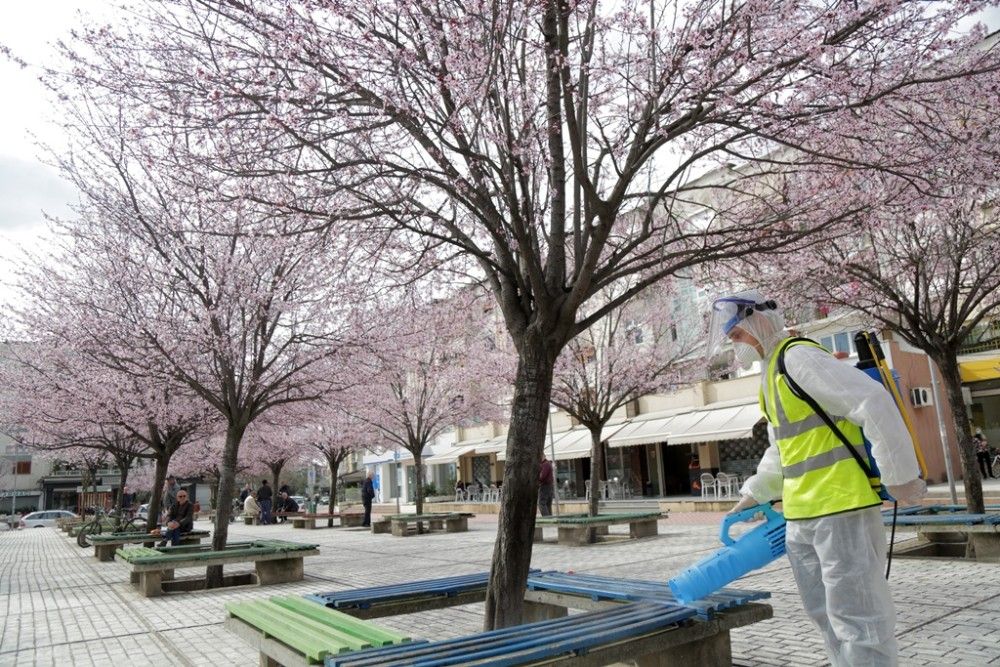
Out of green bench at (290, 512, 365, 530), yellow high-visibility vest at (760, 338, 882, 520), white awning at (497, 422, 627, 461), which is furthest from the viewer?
white awning at (497, 422, 627, 461)

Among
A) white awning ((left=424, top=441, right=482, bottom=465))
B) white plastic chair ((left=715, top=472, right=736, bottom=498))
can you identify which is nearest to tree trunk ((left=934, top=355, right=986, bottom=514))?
white plastic chair ((left=715, top=472, right=736, bottom=498))

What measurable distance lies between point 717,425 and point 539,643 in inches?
876

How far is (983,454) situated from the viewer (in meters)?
22.4

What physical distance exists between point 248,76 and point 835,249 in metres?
8.06

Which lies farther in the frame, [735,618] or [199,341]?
[199,341]

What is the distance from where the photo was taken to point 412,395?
73.8ft

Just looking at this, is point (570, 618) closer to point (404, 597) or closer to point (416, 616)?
point (404, 597)

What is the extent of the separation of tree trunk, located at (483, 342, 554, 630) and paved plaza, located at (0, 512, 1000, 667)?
65.2 inches

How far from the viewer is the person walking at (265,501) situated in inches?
1199

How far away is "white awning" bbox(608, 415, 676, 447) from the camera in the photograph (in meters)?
26.9

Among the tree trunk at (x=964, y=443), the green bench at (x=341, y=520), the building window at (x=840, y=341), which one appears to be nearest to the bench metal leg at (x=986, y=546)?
the tree trunk at (x=964, y=443)

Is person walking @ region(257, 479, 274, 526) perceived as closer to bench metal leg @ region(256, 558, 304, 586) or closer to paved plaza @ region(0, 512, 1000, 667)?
paved plaza @ region(0, 512, 1000, 667)

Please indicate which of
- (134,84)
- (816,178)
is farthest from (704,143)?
(134,84)

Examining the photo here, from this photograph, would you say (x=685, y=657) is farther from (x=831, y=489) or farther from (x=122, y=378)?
(x=122, y=378)
